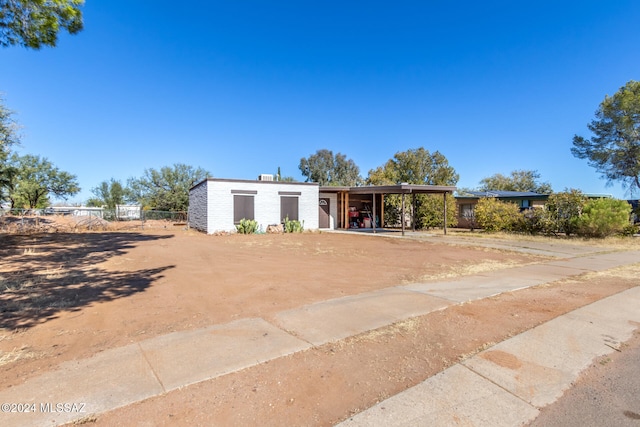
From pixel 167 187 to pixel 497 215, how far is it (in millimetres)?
32070

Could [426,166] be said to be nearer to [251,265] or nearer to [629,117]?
[629,117]

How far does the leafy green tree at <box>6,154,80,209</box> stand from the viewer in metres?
29.6

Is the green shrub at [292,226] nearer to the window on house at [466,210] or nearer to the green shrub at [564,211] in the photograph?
the green shrub at [564,211]

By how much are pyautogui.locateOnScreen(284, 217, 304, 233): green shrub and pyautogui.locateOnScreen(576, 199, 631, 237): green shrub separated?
14.3m

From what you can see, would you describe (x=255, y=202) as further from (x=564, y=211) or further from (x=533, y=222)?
(x=564, y=211)

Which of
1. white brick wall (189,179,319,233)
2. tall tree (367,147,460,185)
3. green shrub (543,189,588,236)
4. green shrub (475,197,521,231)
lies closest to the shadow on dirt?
white brick wall (189,179,319,233)

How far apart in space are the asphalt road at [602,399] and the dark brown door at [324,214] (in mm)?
18674

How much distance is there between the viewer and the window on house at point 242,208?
17.6 meters

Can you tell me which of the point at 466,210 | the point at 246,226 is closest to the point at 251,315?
the point at 246,226

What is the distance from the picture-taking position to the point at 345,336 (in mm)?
3691

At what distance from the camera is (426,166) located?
→ 36.3m

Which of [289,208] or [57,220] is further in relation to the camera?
[57,220]

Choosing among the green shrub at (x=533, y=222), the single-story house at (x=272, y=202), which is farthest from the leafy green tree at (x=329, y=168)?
the green shrub at (x=533, y=222)

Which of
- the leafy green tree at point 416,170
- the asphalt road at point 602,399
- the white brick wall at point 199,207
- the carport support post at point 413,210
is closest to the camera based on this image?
the asphalt road at point 602,399
